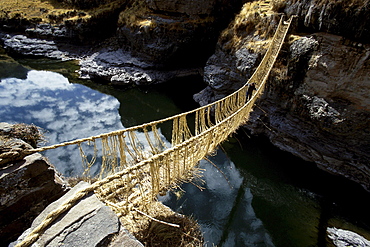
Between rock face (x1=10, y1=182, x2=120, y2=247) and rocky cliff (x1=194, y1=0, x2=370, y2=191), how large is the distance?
489cm

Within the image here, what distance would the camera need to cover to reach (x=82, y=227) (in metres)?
1.22

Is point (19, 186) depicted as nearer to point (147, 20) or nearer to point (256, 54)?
point (256, 54)

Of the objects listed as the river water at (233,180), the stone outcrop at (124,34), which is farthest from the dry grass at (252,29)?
the river water at (233,180)

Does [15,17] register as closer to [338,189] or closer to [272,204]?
[272,204]

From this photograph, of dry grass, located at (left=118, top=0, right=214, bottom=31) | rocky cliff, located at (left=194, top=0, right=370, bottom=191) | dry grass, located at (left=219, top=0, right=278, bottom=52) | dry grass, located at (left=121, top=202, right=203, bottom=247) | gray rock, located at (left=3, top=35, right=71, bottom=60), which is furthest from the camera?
gray rock, located at (left=3, top=35, right=71, bottom=60)

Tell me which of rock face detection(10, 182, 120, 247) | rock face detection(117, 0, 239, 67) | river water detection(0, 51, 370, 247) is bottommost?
river water detection(0, 51, 370, 247)

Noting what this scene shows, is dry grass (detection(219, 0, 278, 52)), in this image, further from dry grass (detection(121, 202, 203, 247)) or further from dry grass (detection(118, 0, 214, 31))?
dry grass (detection(121, 202, 203, 247))

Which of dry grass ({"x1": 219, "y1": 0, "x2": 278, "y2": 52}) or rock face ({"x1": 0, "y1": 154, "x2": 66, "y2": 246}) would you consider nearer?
rock face ({"x1": 0, "y1": 154, "x2": 66, "y2": 246})

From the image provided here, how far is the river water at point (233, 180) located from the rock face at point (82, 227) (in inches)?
81.2

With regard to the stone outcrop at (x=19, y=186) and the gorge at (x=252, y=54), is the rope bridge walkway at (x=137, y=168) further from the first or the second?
the gorge at (x=252, y=54)

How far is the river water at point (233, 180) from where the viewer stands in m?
3.97

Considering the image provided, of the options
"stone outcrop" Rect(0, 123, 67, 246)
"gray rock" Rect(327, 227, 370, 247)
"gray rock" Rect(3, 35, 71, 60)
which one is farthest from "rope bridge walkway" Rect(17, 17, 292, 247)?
"gray rock" Rect(3, 35, 71, 60)

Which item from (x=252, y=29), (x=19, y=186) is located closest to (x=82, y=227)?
(x=19, y=186)

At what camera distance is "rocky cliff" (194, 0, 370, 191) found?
392cm
